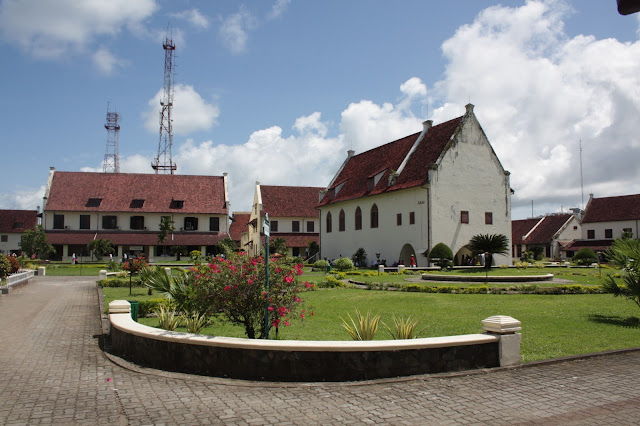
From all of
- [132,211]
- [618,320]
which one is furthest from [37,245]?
[618,320]

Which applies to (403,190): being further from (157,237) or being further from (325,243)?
(157,237)

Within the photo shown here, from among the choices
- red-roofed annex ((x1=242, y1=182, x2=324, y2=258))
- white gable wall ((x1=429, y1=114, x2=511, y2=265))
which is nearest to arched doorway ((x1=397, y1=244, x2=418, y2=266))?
white gable wall ((x1=429, y1=114, x2=511, y2=265))

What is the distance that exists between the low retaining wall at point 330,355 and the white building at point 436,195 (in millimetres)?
29106

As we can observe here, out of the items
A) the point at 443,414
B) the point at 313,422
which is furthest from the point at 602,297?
the point at 313,422

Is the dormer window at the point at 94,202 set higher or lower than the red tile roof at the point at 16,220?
higher

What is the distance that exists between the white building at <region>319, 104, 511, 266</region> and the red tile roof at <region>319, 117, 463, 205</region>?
11cm

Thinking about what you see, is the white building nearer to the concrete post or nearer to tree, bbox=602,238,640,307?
tree, bbox=602,238,640,307

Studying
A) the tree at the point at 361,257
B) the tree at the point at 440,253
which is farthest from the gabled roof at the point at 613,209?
the tree at the point at 440,253

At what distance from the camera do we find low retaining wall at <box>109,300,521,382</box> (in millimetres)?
7703

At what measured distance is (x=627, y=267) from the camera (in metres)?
12.8

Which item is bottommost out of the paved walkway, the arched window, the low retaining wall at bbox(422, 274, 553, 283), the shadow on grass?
the paved walkway

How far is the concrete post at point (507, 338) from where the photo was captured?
27.8 feet

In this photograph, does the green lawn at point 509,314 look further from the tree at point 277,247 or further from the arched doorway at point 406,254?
the tree at point 277,247

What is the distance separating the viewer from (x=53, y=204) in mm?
56219
